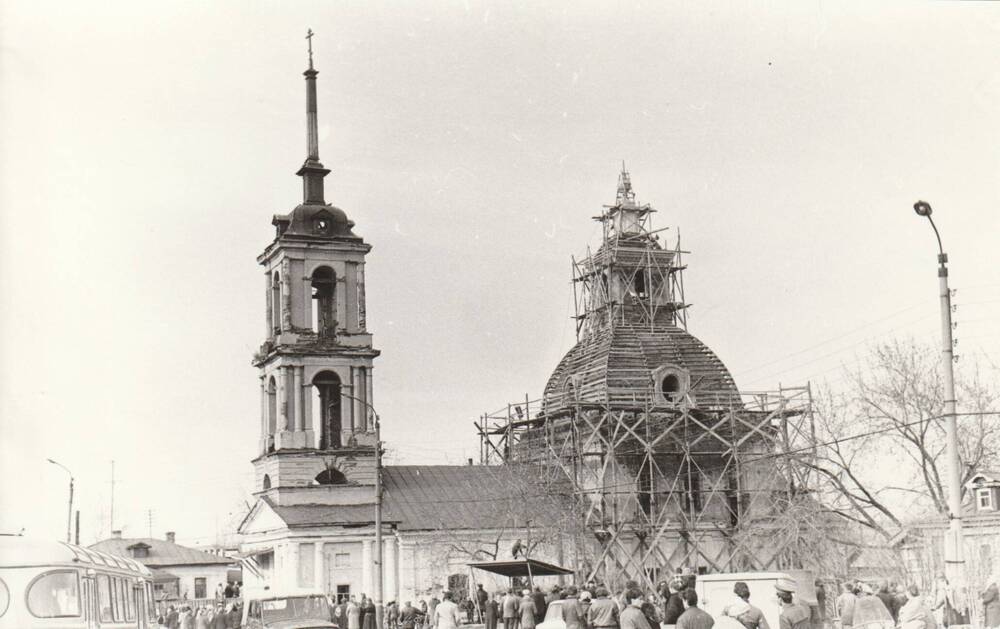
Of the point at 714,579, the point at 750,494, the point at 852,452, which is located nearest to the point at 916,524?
the point at 852,452

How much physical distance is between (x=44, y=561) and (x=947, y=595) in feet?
43.7

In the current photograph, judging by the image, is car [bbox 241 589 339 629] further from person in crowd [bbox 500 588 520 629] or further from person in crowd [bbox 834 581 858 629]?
person in crowd [bbox 834 581 858 629]

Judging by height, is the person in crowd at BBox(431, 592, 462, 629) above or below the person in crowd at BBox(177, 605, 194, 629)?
above

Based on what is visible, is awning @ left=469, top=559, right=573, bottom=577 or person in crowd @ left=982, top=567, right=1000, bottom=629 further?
awning @ left=469, top=559, right=573, bottom=577

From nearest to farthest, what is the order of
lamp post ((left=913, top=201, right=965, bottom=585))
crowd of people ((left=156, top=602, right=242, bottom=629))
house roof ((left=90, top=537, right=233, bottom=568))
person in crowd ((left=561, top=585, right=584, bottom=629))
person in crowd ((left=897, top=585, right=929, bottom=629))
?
1. person in crowd ((left=897, top=585, right=929, bottom=629))
2. lamp post ((left=913, top=201, right=965, bottom=585))
3. person in crowd ((left=561, top=585, right=584, bottom=629))
4. crowd of people ((left=156, top=602, right=242, bottom=629))
5. house roof ((left=90, top=537, right=233, bottom=568))

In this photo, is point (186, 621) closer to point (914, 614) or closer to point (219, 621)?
point (219, 621)

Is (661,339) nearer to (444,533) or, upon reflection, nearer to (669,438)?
(669,438)

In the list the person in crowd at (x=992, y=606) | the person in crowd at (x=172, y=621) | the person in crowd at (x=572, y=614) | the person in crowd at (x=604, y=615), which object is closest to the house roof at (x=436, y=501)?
the person in crowd at (x=172, y=621)

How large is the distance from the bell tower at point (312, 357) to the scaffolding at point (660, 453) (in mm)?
6495

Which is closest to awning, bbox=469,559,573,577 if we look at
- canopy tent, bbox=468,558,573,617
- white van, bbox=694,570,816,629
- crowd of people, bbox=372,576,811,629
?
canopy tent, bbox=468,558,573,617

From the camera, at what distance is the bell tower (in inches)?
2105

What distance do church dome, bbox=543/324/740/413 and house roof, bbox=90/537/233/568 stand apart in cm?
3241

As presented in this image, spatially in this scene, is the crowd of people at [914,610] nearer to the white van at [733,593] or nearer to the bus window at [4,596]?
the white van at [733,593]

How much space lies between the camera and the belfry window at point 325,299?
54.8 m
